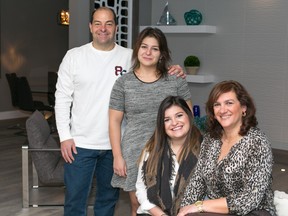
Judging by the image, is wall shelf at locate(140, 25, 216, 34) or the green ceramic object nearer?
wall shelf at locate(140, 25, 216, 34)

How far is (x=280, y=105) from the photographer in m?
6.05

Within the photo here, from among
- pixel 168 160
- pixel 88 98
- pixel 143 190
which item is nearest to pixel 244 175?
pixel 168 160

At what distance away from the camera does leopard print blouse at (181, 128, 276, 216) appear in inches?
73.6

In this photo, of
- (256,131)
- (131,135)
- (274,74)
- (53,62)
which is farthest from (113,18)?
(53,62)

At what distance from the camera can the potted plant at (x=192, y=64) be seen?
6598mm

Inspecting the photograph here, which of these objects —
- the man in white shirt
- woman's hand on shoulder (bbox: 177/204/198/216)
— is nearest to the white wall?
the man in white shirt

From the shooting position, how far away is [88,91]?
8.43ft

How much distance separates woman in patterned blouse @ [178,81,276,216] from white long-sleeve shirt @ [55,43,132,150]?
71 cm

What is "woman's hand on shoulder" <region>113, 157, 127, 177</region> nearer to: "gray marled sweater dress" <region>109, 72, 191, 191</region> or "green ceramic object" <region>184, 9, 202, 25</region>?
"gray marled sweater dress" <region>109, 72, 191, 191</region>

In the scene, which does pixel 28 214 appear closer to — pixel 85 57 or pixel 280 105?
pixel 85 57

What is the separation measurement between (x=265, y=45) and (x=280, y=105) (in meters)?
0.84

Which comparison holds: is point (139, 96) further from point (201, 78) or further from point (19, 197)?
point (201, 78)

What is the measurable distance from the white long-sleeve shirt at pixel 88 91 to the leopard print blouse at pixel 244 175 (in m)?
0.81

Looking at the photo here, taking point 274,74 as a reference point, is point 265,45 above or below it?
above
